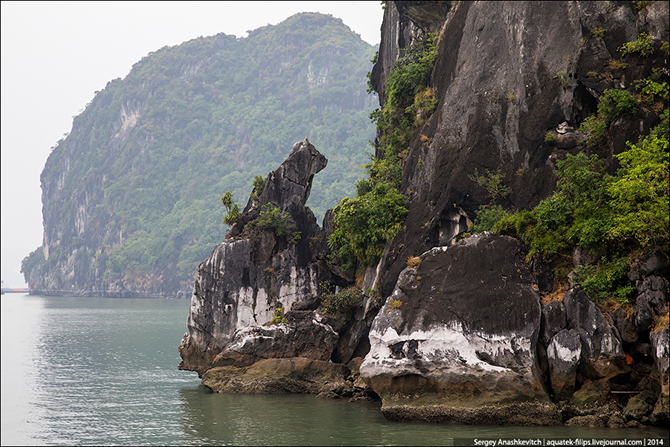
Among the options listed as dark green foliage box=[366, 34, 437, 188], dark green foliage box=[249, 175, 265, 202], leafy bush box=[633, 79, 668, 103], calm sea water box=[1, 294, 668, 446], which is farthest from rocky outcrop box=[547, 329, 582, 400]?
dark green foliage box=[249, 175, 265, 202]

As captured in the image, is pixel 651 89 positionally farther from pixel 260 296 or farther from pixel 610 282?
pixel 260 296

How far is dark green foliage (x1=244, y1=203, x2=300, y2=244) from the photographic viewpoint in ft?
91.7

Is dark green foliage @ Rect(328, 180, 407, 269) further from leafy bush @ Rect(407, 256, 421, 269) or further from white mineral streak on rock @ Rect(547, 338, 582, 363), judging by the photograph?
white mineral streak on rock @ Rect(547, 338, 582, 363)

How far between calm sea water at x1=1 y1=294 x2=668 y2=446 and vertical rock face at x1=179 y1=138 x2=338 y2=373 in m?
2.30

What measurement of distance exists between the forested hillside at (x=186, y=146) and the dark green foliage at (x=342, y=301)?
93.0m

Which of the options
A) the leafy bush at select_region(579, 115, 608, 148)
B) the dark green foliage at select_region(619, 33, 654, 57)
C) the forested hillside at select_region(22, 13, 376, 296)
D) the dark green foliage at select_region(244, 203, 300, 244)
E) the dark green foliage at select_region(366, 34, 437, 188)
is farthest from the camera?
the forested hillside at select_region(22, 13, 376, 296)

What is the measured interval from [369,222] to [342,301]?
374cm

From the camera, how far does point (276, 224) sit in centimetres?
2802

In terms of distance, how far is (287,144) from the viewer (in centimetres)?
15538

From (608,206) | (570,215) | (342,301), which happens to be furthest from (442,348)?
(342,301)

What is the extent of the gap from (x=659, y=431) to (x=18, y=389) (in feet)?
84.5

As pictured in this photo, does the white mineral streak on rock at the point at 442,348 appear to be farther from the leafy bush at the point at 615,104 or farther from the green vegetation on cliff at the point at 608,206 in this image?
the leafy bush at the point at 615,104

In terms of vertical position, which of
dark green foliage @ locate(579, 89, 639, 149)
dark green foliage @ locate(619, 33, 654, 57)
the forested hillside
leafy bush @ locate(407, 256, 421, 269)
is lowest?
leafy bush @ locate(407, 256, 421, 269)

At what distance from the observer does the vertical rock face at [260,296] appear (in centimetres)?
2517
